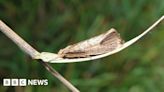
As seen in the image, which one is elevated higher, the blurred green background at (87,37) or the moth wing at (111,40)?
the blurred green background at (87,37)

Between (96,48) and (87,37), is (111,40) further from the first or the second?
(87,37)

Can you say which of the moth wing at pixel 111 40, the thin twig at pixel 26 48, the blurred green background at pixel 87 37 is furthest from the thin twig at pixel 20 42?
the blurred green background at pixel 87 37

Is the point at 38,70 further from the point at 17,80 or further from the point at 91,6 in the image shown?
the point at 91,6

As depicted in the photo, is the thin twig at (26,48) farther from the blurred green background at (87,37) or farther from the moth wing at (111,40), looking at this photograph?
the blurred green background at (87,37)

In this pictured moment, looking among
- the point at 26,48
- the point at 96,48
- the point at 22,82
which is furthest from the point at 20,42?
the point at 22,82

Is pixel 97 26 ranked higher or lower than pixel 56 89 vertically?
higher

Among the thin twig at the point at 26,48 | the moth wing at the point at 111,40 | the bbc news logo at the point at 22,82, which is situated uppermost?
the bbc news logo at the point at 22,82

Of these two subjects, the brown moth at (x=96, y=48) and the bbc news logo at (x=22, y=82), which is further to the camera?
the bbc news logo at (x=22, y=82)

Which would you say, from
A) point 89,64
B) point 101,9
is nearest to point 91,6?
point 101,9
